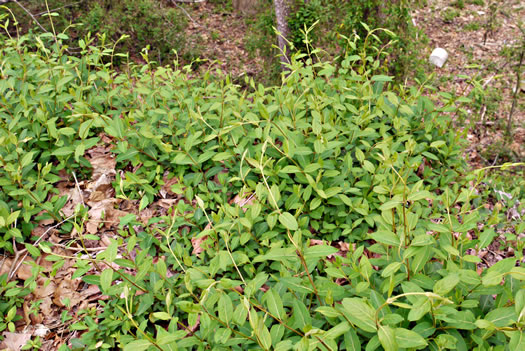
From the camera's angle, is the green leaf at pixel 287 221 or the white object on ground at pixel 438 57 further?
the white object on ground at pixel 438 57

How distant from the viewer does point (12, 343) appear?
207cm

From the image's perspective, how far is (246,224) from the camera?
197 centimetres

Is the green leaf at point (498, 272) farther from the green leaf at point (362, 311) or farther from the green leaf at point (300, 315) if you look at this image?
the green leaf at point (300, 315)

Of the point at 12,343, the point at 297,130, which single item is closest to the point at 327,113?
the point at 297,130

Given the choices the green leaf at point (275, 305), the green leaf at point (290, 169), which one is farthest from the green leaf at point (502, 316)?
the green leaf at point (290, 169)

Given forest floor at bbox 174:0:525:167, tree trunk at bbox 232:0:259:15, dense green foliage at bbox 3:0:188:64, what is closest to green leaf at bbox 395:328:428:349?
forest floor at bbox 174:0:525:167

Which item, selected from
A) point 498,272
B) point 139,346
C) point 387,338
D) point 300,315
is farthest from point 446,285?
point 139,346

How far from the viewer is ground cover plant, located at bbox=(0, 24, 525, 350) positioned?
155cm

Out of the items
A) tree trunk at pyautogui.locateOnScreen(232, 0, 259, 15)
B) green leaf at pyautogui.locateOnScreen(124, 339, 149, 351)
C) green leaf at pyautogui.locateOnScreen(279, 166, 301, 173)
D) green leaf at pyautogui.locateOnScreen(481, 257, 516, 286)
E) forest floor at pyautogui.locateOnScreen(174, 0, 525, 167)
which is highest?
green leaf at pyautogui.locateOnScreen(481, 257, 516, 286)

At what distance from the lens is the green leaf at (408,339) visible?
1344 mm

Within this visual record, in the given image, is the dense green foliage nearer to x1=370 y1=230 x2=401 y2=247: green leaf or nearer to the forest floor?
the forest floor

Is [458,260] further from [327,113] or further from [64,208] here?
[64,208]

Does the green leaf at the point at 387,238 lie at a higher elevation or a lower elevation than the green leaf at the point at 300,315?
higher

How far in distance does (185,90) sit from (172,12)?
505 cm
